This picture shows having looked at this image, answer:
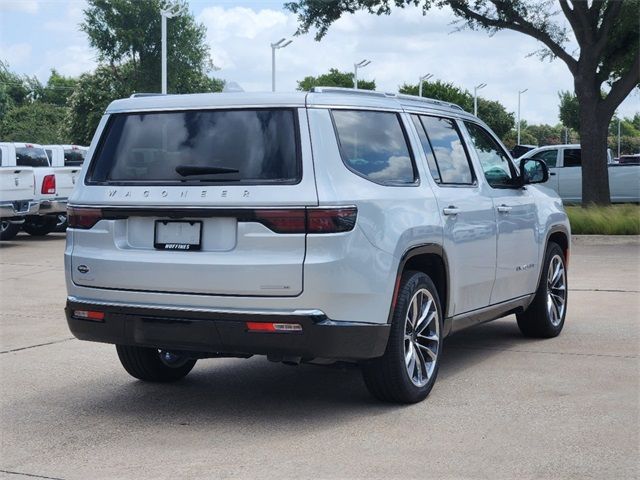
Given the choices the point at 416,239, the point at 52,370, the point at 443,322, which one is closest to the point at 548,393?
the point at 443,322

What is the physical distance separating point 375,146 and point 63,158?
18605mm

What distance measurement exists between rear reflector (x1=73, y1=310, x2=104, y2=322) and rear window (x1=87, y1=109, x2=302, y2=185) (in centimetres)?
78

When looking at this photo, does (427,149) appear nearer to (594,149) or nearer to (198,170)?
(198,170)

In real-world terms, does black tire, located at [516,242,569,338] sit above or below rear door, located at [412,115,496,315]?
below

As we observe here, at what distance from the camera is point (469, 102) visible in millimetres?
94188

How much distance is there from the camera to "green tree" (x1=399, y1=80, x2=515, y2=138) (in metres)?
88.4

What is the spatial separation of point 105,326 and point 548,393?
2791 millimetres

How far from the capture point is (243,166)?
589 centimetres

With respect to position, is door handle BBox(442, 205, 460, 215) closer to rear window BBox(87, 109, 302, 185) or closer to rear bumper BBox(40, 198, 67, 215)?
rear window BBox(87, 109, 302, 185)

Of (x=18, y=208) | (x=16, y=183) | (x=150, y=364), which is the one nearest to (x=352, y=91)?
(x=150, y=364)

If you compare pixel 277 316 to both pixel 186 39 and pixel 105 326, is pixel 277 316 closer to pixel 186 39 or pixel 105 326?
pixel 105 326

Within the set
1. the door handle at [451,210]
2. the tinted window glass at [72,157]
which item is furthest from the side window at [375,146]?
the tinted window glass at [72,157]

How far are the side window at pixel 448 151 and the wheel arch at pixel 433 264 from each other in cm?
56

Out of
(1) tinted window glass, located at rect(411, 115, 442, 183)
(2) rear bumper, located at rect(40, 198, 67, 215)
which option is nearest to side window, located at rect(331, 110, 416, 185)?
(1) tinted window glass, located at rect(411, 115, 442, 183)
